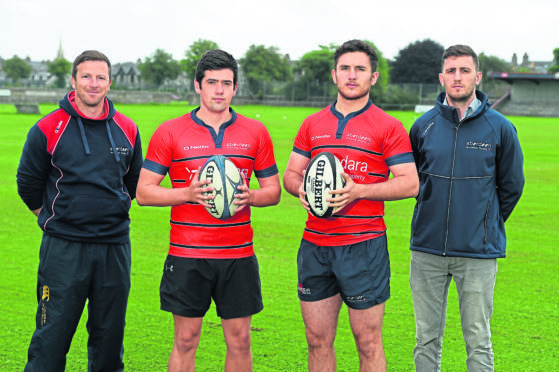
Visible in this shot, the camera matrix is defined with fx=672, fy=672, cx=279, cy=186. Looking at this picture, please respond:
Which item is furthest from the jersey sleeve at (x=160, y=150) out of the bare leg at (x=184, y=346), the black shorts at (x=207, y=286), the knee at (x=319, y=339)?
the knee at (x=319, y=339)

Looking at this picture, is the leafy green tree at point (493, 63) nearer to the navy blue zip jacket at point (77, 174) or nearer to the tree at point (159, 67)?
the tree at point (159, 67)

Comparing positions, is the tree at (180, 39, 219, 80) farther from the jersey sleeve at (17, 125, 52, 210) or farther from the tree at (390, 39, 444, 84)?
the jersey sleeve at (17, 125, 52, 210)

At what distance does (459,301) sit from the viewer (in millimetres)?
4719

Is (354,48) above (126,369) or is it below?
above

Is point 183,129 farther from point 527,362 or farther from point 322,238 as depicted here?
point 527,362

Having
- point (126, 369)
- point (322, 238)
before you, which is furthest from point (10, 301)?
point (322, 238)

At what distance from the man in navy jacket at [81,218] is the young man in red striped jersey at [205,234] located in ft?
1.39

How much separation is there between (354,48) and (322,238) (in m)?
1.23

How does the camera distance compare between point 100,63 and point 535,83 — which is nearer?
point 100,63

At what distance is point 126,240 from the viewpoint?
186 inches

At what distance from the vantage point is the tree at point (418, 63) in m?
97.2

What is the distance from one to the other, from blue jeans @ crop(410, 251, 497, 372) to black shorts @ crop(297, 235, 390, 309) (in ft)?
1.97

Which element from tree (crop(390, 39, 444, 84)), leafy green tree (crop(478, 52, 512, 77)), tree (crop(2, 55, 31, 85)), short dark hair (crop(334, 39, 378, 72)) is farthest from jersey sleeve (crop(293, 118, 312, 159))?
tree (crop(2, 55, 31, 85))

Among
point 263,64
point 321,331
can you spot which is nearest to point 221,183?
point 321,331
